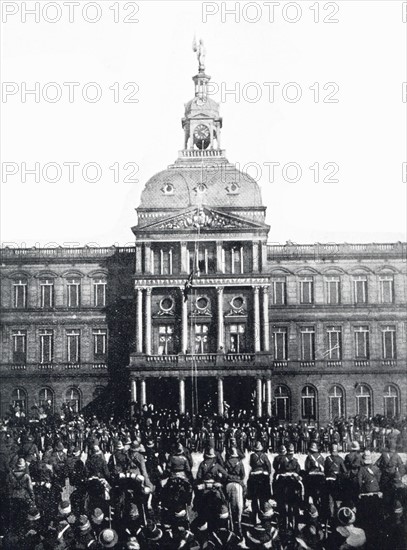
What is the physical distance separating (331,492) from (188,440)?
1494 cm

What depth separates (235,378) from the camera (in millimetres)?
40344

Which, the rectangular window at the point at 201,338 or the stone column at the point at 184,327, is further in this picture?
the rectangular window at the point at 201,338

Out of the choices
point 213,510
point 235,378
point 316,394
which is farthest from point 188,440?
point 213,510

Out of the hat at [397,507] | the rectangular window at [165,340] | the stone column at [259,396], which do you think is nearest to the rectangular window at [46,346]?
the rectangular window at [165,340]

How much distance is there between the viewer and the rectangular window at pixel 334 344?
4178 centimetres

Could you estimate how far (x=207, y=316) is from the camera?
1631 inches

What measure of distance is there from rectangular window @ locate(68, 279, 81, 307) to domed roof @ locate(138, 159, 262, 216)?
5.77 m

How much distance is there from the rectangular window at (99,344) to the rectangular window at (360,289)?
1418cm

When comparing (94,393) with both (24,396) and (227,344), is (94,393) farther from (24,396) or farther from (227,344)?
(227,344)

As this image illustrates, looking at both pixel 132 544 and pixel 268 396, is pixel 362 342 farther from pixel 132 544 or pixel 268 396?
pixel 132 544

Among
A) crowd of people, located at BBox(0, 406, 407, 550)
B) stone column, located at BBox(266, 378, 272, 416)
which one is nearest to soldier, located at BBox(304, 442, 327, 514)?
crowd of people, located at BBox(0, 406, 407, 550)

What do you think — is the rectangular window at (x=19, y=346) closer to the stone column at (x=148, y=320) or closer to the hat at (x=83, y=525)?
the stone column at (x=148, y=320)

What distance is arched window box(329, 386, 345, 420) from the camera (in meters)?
41.6

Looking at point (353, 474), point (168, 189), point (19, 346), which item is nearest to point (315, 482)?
point (353, 474)
